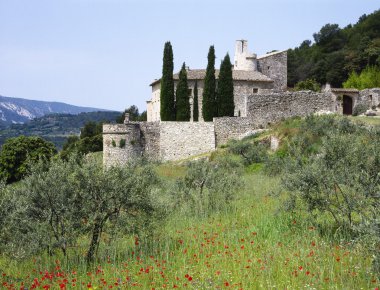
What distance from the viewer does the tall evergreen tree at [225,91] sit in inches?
1412

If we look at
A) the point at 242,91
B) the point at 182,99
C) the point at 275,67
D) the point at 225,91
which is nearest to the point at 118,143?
the point at 182,99

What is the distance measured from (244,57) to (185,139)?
12.9 metres

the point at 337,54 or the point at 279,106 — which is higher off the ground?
the point at 337,54

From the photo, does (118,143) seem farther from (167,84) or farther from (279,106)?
(279,106)

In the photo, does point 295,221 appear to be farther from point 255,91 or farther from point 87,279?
point 255,91

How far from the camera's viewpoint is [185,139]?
35531 mm

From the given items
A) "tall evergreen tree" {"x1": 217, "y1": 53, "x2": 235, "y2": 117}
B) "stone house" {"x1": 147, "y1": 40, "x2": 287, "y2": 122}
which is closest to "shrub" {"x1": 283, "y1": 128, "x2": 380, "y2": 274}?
"tall evergreen tree" {"x1": 217, "y1": 53, "x2": 235, "y2": 117}

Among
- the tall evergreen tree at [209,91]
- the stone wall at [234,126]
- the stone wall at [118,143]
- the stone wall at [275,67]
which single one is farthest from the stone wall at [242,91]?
the stone wall at [118,143]

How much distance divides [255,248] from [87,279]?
9.09 feet

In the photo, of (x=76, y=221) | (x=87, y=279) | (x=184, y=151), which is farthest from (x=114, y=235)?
(x=184, y=151)

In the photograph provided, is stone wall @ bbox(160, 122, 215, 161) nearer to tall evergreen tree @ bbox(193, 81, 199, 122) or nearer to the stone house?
tall evergreen tree @ bbox(193, 81, 199, 122)

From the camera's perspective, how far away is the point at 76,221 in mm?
8789

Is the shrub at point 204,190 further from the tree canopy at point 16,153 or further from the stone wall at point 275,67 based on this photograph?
the tree canopy at point 16,153

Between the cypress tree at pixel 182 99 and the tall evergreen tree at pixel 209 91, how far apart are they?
123cm
